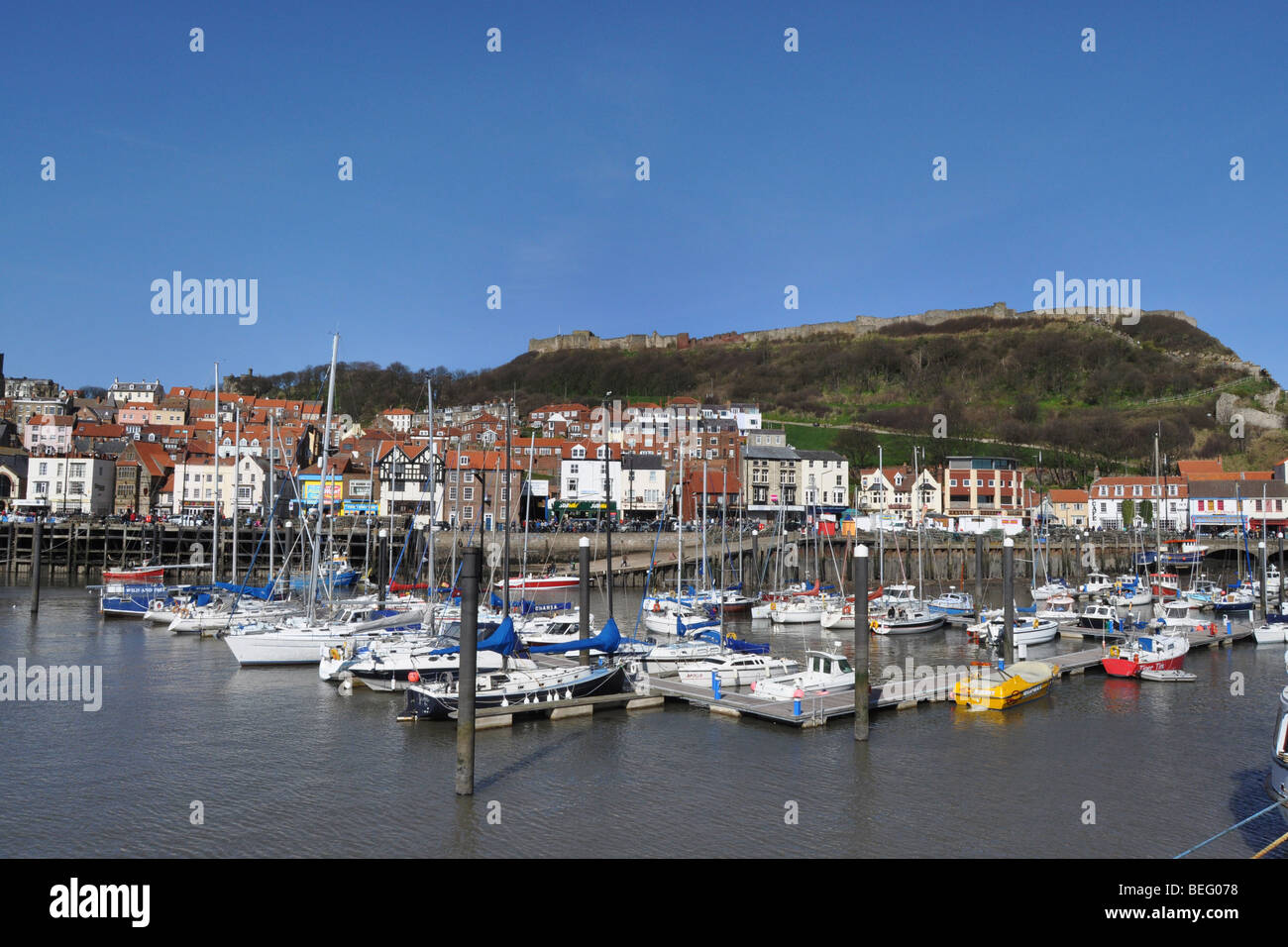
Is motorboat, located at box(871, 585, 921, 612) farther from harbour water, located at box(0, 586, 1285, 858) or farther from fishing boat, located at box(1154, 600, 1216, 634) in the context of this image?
harbour water, located at box(0, 586, 1285, 858)

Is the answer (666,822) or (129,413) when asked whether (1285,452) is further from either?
(129,413)

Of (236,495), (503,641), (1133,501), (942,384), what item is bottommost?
(503,641)

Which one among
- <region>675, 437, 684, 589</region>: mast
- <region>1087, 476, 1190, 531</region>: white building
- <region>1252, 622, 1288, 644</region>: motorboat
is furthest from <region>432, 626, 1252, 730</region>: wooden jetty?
<region>1087, 476, 1190, 531</region>: white building

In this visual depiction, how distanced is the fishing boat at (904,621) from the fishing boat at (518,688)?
21.2 metres

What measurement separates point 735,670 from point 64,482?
82883 millimetres

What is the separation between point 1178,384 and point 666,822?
148m

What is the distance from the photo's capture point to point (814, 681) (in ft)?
86.8

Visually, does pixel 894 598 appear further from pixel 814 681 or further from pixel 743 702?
pixel 743 702

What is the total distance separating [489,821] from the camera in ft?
53.8

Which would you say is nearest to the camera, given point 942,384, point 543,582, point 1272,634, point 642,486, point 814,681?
point 814,681

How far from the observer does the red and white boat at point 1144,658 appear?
31.3 meters

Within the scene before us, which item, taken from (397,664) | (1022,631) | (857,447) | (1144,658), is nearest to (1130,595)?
(1022,631)

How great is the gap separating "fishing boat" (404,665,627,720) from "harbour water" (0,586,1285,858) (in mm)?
688
